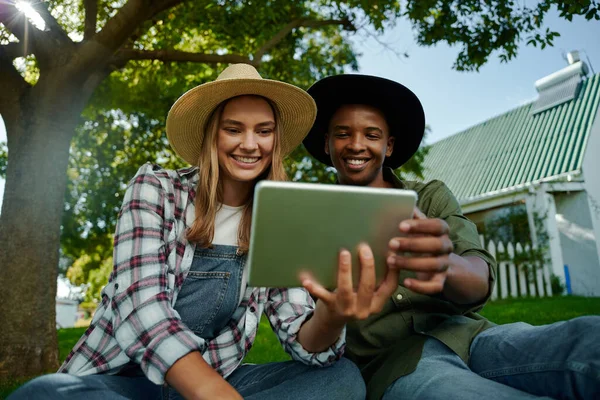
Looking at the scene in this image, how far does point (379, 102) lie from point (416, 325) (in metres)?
1.30

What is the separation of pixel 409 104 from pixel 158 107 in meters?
8.41

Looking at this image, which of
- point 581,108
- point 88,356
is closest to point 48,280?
point 88,356

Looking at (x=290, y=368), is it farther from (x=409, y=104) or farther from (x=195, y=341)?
(x=409, y=104)

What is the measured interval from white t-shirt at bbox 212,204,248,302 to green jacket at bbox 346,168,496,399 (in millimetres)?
618

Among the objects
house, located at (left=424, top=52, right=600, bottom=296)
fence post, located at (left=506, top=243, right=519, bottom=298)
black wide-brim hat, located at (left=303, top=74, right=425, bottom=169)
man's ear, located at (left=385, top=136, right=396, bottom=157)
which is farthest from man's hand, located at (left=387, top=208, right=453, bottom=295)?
house, located at (left=424, top=52, right=600, bottom=296)

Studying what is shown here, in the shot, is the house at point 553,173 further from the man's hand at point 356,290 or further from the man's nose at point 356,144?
the man's hand at point 356,290

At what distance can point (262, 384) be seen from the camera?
7.01ft

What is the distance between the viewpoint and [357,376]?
6.97 feet

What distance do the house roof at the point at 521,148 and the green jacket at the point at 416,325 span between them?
1345cm

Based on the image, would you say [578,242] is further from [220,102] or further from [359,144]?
[220,102]

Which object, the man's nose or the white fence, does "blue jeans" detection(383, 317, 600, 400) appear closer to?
the man's nose

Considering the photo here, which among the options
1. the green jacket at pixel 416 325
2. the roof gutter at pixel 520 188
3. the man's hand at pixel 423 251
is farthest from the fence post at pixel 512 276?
the man's hand at pixel 423 251

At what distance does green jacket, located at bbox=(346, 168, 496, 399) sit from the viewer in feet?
7.26

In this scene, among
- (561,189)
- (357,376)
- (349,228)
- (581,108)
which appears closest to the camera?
(349,228)
